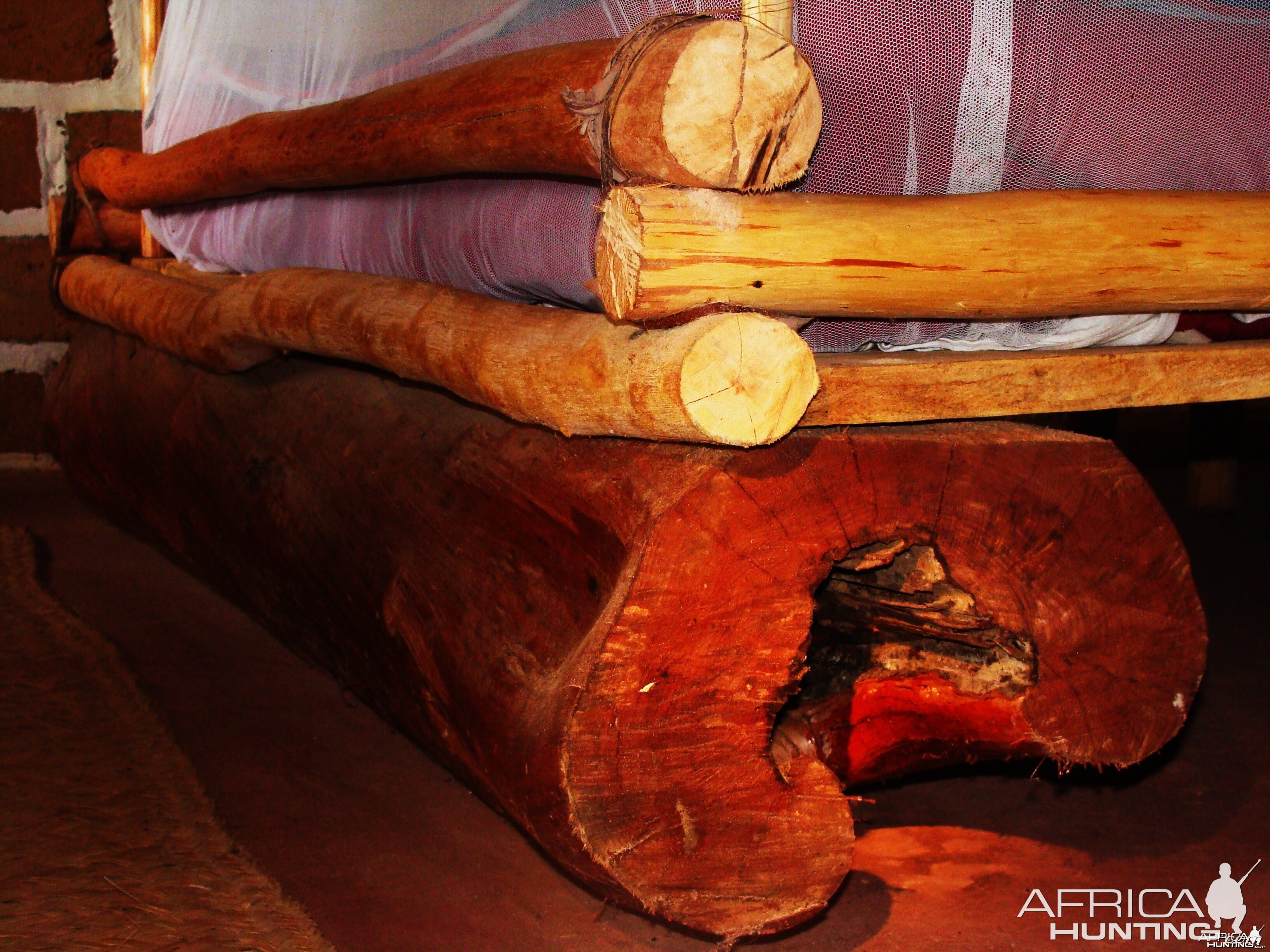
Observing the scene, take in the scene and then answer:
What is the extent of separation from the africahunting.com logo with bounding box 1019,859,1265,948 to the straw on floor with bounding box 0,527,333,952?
1250 mm

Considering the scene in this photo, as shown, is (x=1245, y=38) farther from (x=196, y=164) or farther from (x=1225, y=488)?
(x=1225, y=488)

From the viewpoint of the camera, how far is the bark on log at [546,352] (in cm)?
148

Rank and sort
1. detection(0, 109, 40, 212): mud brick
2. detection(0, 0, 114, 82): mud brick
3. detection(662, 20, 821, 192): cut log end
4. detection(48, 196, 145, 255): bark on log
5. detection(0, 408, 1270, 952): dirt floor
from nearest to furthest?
detection(662, 20, 821, 192): cut log end < detection(0, 408, 1270, 952): dirt floor < detection(48, 196, 145, 255): bark on log < detection(0, 0, 114, 82): mud brick < detection(0, 109, 40, 212): mud brick

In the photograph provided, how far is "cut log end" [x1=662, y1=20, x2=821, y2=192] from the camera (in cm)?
139

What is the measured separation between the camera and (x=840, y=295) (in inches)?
61.9

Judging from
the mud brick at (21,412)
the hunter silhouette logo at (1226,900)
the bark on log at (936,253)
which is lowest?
the hunter silhouette logo at (1226,900)

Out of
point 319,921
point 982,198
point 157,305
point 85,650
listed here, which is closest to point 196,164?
point 157,305

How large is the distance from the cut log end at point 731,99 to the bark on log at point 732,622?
42 centimetres

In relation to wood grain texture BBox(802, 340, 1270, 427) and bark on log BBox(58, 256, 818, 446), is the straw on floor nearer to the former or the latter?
bark on log BBox(58, 256, 818, 446)

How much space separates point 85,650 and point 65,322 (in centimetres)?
301

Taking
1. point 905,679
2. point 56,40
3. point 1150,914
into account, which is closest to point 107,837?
point 905,679

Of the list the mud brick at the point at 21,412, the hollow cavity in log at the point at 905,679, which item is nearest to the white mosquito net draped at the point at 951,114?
the hollow cavity in log at the point at 905,679

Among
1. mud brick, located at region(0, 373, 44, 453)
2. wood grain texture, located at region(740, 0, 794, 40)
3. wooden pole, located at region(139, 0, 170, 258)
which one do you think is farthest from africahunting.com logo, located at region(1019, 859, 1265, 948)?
mud brick, located at region(0, 373, 44, 453)

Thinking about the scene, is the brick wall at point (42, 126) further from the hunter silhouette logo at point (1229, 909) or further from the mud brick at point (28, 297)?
the hunter silhouette logo at point (1229, 909)
